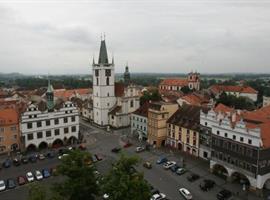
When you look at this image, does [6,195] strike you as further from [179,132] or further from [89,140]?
[179,132]

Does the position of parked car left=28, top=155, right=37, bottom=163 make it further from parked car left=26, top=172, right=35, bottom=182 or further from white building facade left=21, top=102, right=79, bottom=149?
parked car left=26, top=172, right=35, bottom=182

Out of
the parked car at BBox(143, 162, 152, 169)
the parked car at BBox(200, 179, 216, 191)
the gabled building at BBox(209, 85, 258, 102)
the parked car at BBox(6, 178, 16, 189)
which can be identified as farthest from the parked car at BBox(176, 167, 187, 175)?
the gabled building at BBox(209, 85, 258, 102)

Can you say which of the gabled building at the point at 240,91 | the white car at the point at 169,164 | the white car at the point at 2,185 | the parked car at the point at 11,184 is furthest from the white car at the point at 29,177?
the gabled building at the point at 240,91

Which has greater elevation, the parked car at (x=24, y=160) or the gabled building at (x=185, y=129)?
the gabled building at (x=185, y=129)

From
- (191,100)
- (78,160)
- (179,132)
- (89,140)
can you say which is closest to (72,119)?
(89,140)

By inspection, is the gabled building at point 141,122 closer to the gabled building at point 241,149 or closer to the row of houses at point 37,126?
the row of houses at point 37,126

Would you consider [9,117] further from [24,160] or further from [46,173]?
[46,173]
